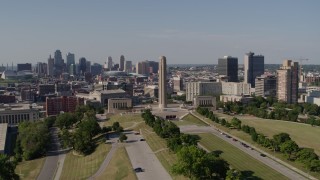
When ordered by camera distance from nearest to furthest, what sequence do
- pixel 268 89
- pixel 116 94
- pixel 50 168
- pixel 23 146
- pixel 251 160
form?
pixel 251 160 < pixel 50 168 < pixel 23 146 < pixel 116 94 < pixel 268 89

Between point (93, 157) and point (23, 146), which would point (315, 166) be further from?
point (23, 146)

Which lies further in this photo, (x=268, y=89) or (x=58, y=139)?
(x=268, y=89)

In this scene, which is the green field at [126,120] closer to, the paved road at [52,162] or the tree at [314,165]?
the paved road at [52,162]

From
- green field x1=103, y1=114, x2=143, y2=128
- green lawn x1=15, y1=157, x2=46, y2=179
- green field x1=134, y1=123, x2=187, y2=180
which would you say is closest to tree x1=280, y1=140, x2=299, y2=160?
green field x1=134, y1=123, x2=187, y2=180

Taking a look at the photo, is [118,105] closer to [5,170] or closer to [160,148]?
[160,148]

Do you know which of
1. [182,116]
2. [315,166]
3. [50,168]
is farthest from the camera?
[182,116]

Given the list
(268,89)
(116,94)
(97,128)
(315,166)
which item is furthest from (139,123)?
(268,89)

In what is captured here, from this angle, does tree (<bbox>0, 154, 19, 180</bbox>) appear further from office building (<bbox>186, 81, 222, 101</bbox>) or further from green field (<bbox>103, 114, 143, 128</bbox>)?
office building (<bbox>186, 81, 222, 101</bbox>)
